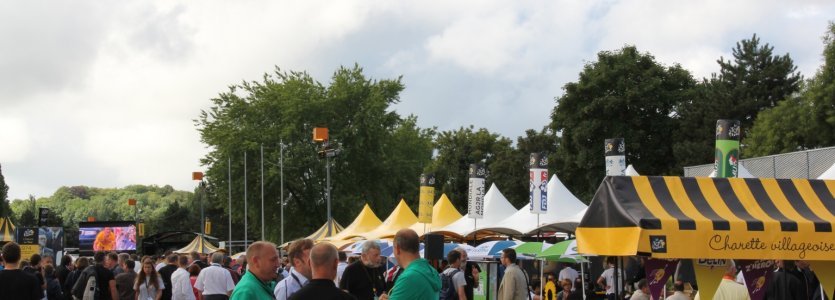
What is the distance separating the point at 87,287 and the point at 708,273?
30.3 ft

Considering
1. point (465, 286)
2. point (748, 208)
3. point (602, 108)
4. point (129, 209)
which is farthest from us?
point (129, 209)

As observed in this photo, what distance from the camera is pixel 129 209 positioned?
175250 millimetres

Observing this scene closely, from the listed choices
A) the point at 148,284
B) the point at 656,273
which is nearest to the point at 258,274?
the point at 656,273

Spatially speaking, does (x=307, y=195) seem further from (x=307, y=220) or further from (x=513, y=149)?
(x=513, y=149)

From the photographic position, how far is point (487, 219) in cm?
3353

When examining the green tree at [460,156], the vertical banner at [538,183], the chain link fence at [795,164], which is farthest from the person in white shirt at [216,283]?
the green tree at [460,156]

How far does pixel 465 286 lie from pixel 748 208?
3.73 m

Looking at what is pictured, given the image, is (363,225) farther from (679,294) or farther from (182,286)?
(679,294)

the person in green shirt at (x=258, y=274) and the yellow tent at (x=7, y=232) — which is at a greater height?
the person in green shirt at (x=258, y=274)

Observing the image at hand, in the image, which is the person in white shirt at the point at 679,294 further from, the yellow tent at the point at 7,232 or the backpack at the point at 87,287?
the yellow tent at the point at 7,232

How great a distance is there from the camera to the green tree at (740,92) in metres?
61.4

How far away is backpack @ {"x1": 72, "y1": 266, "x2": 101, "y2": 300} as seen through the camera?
16172mm

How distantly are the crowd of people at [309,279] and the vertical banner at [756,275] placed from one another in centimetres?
39

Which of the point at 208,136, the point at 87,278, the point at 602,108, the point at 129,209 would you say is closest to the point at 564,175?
the point at 602,108
